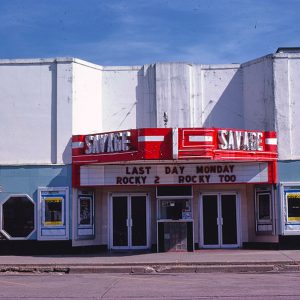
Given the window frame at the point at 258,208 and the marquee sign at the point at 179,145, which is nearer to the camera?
the marquee sign at the point at 179,145

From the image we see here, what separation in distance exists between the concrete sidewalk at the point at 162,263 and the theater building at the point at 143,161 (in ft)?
5.47

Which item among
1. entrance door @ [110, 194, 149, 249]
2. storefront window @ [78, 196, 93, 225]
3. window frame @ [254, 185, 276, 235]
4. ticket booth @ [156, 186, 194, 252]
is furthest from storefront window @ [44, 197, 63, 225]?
window frame @ [254, 185, 276, 235]

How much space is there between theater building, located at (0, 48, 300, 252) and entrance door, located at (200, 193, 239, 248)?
38 millimetres

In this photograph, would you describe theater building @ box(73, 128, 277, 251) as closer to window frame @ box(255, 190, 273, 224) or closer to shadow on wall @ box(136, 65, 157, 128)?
window frame @ box(255, 190, 273, 224)

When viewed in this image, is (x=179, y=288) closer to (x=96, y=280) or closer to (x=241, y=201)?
(x=96, y=280)

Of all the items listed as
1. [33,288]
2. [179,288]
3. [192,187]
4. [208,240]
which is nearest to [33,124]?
[192,187]

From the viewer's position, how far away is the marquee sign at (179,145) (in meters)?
20.3

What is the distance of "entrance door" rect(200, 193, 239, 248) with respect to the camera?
23.3 meters

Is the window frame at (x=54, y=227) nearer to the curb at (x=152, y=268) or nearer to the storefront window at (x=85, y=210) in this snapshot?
the storefront window at (x=85, y=210)

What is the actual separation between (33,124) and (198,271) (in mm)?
8565

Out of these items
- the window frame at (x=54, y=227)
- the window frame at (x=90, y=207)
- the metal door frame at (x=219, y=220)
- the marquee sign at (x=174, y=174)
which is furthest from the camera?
the metal door frame at (x=219, y=220)

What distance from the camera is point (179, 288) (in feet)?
45.5

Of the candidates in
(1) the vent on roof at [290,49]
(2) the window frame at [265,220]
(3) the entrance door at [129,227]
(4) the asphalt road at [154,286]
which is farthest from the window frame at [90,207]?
(1) the vent on roof at [290,49]

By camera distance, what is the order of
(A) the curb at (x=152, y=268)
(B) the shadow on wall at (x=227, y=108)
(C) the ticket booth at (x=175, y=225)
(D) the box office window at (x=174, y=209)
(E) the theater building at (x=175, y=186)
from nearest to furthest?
(A) the curb at (x=152, y=268)
(E) the theater building at (x=175, y=186)
(C) the ticket booth at (x=175, y=225)
(D) the box office window at (x=174, y=209)
(B) the shadow on wall at (x=227, y=108)
